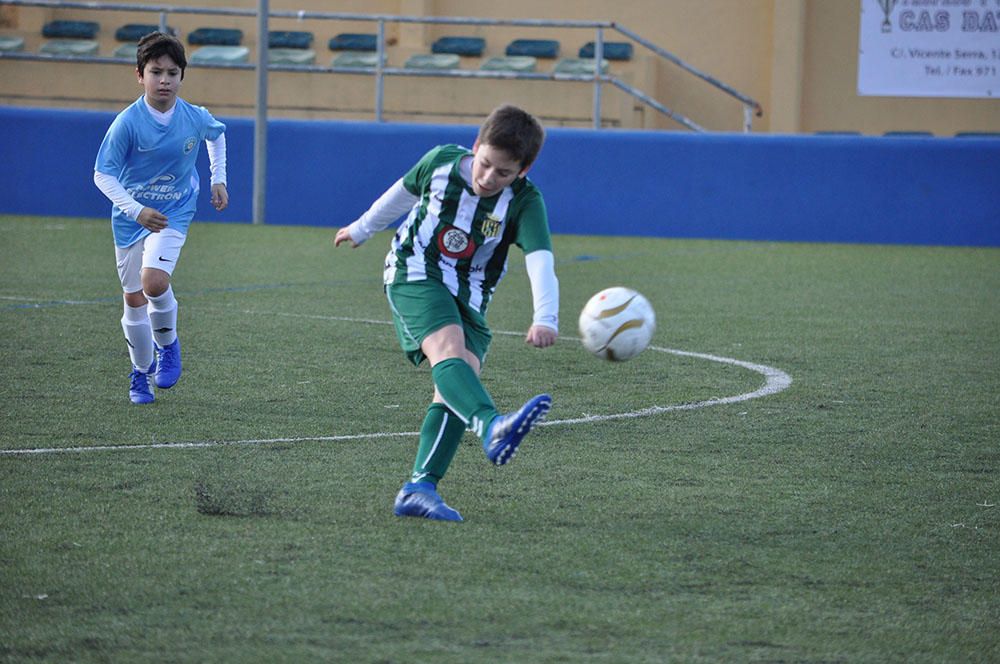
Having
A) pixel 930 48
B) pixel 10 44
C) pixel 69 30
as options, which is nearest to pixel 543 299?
pixel 930 48

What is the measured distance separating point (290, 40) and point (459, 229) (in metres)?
17.2

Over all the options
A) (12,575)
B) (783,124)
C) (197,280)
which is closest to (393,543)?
(12,575)

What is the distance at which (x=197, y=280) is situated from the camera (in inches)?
455

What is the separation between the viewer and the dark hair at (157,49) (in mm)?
6434

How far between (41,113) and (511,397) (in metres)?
12.5

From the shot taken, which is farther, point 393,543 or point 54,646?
point 393,543

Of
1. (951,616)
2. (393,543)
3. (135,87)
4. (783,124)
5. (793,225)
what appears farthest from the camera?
(783,124)

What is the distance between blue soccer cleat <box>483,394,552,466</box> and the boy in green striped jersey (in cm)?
8

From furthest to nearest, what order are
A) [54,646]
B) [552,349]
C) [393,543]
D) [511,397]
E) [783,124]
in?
[783,124]
[552,349]
[511,397]
[393,543]
[54,646]

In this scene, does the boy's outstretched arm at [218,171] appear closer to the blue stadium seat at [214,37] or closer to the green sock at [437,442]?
the green sock at [437,442]

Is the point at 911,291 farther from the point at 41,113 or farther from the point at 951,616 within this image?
the point at 41,113

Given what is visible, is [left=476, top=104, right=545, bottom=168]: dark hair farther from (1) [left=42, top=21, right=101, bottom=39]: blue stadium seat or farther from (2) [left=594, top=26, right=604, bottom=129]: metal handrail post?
(1) [left=42, top=21, right=101, bottom=39]: blue stadium seat

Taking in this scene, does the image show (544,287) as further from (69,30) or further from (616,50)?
(69,30)

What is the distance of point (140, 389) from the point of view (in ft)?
20.6
